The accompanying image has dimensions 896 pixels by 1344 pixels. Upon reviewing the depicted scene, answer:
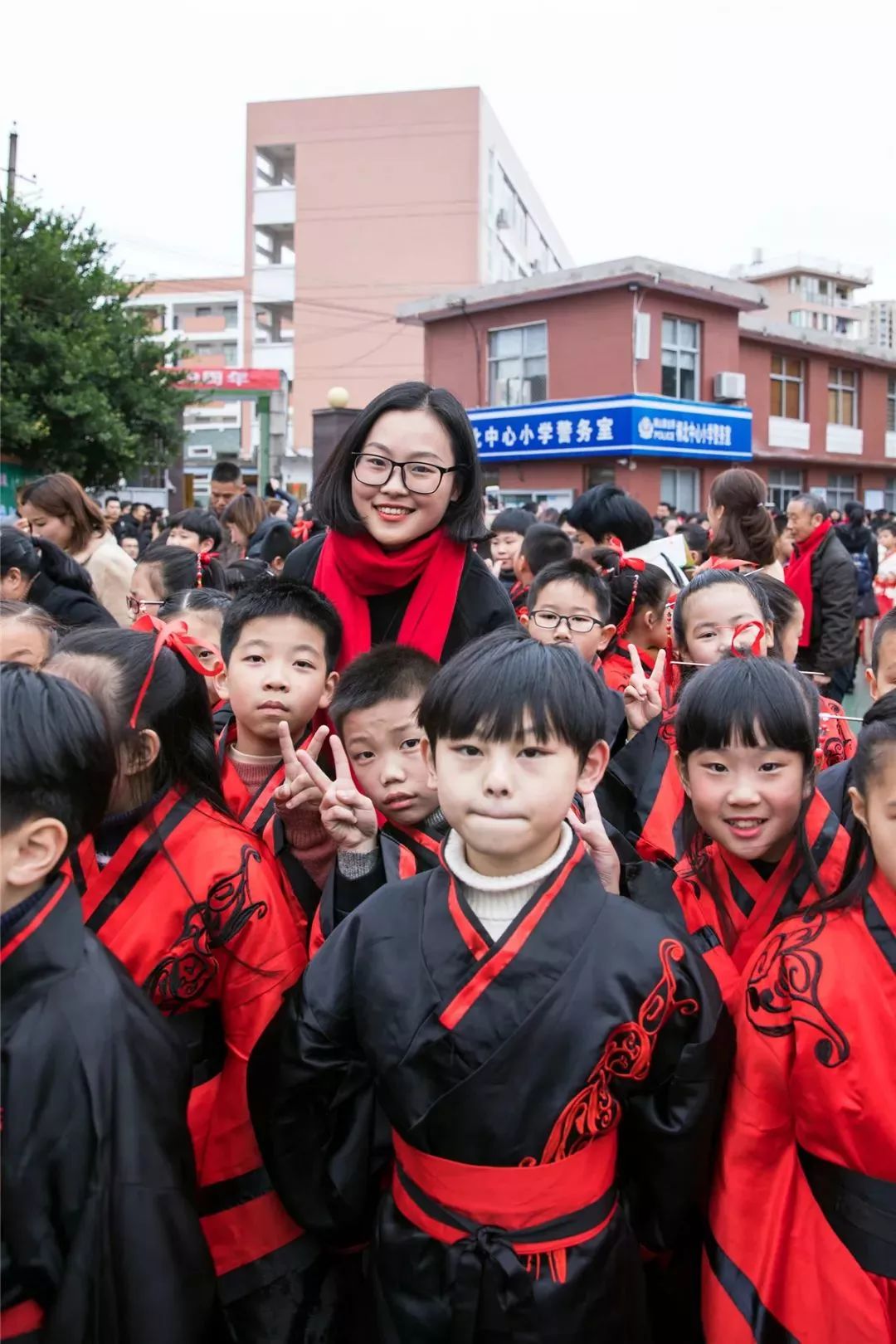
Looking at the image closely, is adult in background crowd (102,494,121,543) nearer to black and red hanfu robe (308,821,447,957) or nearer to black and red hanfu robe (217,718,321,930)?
black and red hanfu robe (217,718,321,930)

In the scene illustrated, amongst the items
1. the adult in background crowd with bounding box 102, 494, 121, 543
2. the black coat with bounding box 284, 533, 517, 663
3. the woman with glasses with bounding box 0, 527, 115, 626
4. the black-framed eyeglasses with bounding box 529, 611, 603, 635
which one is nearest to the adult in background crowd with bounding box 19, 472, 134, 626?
the woman with glasses with bounding box 0, 527, 115, 626

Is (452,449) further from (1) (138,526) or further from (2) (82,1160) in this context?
(1) (138,526)

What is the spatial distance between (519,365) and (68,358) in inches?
272

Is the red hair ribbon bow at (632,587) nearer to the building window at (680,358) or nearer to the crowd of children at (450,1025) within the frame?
the crowd of children at (450,1025)

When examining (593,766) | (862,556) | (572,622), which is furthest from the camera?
(862,556)

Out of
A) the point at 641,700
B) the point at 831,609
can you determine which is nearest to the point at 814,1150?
the point at 641,700

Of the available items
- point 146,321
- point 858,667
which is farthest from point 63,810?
point 146,321

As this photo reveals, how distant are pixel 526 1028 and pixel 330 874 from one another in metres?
0.56

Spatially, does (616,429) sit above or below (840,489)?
below

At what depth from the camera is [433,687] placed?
1666 millimetres

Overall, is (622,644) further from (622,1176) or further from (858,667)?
(858,667)

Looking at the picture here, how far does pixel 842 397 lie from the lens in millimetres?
20594

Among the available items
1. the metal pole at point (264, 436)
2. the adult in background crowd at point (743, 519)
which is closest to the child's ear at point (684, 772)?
the adult in background crowd at point (743, 519)

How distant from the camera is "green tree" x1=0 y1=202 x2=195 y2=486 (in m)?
14.2
